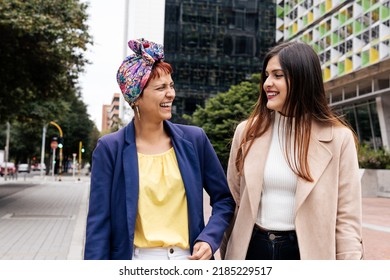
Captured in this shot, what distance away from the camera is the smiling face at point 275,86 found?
2.65 metres

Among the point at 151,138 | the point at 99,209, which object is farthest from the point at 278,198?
the point at 99,209

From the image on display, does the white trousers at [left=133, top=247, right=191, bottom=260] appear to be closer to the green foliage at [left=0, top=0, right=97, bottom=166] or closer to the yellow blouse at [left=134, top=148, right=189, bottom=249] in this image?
the yellow blouse at [left=134, top=148, right=189, bottom=249]

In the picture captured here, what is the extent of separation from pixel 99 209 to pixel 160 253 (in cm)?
36

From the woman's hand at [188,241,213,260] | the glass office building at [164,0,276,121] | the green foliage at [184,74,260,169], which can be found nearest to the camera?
the woman's hand at [188,241,213,260]

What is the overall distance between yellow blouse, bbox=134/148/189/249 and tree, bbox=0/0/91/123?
14423 millimetres

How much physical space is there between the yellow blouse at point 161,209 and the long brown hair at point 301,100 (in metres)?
0.43

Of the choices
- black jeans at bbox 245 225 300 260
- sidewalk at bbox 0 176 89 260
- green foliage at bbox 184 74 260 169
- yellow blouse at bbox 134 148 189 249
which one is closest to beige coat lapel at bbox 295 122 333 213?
black jeans at bbox 245 225 300 260

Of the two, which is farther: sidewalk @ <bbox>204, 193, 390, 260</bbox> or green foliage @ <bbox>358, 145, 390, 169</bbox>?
green foliage @ <bbox>358, 145, 390, 169</bbox>

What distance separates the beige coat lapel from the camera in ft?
8.30

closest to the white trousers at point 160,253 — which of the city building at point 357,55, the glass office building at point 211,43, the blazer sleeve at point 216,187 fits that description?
the blazer sleeve at point 216,187

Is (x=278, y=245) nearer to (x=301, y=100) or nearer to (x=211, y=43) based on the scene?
(x=301, y=100)

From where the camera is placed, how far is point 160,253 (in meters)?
2.49
